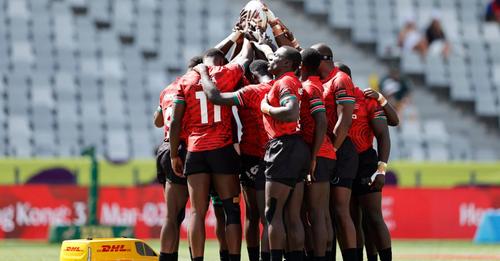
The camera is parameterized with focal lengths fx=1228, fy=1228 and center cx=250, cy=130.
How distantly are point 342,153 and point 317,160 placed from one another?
1.71 feet

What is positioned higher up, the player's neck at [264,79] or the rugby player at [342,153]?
the player's neck at [264,79]

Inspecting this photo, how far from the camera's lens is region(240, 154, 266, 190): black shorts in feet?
39.7

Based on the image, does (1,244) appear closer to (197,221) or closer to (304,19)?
(197,221)

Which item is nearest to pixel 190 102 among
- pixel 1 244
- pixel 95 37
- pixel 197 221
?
pixel 197 221

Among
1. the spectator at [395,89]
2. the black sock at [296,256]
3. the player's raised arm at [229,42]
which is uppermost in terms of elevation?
the player's raised arm at [229,42]

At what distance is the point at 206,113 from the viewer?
12203 mm

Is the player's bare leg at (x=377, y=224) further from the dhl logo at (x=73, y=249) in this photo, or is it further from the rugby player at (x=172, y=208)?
the dhl logo at (x=73, y=249)

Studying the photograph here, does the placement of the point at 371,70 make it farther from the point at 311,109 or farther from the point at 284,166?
the point at 284,166

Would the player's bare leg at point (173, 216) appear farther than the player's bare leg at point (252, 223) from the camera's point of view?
No

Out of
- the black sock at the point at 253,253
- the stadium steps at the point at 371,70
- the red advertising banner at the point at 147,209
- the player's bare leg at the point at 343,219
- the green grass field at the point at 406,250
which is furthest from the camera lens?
the stadium steps at the point at 371,70

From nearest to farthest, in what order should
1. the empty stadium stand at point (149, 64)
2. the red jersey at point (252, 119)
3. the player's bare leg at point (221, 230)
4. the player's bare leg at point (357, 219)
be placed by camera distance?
1. the red jersey at point (252, 119)
2. the player's bare leg at point (221, 230)
3. the player's bare leg at point (357, 219)
4. the empty stadium stand at point (149, 64)

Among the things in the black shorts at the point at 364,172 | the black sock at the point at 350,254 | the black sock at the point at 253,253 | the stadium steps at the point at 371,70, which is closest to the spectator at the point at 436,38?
the stadium steps at the point at 371,70

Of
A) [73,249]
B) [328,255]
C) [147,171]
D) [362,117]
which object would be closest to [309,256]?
[328,255]

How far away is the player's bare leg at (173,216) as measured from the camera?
41.2 feet
